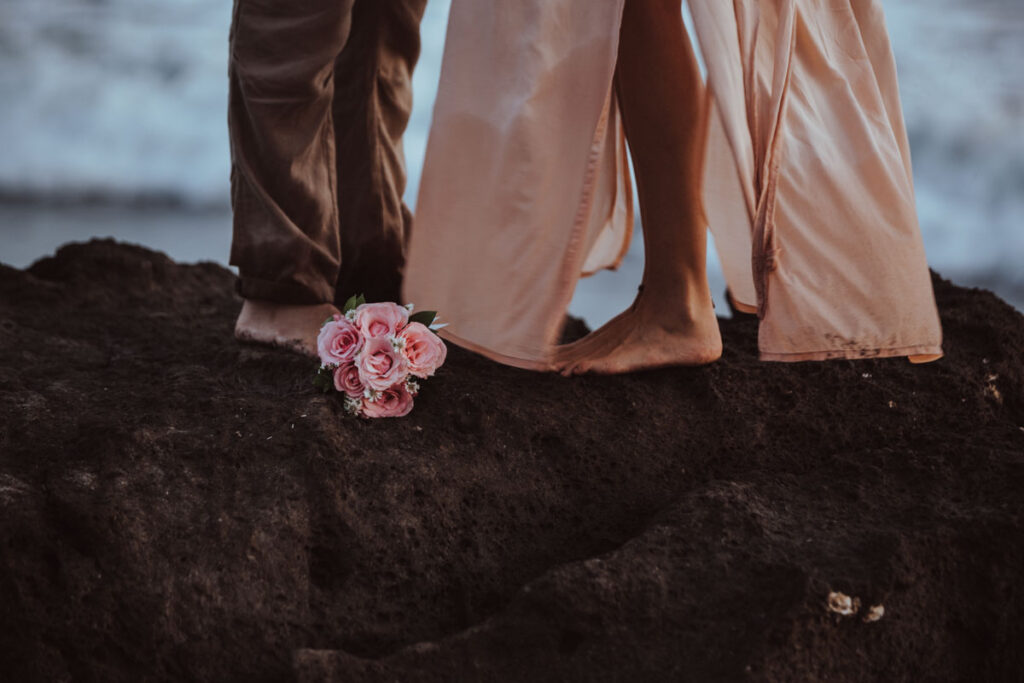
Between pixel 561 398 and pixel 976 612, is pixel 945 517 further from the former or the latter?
pixel 561 398

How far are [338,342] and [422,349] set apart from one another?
0.13m

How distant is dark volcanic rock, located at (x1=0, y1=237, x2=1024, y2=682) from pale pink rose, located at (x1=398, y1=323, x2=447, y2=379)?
55mm

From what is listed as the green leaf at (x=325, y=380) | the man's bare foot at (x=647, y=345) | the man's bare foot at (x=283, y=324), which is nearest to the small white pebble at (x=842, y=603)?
the man's bare foot at (x=647, y=345)

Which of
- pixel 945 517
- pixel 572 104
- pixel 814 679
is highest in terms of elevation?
pixel 572 104

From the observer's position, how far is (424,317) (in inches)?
59.6

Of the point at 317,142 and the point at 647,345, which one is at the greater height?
the point at 317,142

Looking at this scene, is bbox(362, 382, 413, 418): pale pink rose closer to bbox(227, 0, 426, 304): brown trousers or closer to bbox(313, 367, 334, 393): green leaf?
bbox(313, 367, 334, 393): green leaf

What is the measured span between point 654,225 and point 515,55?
A: 366mm

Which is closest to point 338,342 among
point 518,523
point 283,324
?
point 283,324

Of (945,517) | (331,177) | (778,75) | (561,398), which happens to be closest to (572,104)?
(778,75)

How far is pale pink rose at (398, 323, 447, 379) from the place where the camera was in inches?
58.8

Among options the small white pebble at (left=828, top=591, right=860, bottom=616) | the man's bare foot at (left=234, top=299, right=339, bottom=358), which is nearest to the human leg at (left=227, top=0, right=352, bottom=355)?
the man's bare foot at (left=234, top=299, right=339, bottom=358)

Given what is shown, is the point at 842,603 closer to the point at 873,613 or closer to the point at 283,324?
the point at 873,613

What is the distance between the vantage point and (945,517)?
1245 millimetres
